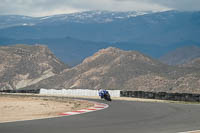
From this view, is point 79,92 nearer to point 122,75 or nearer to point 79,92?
point 79,92

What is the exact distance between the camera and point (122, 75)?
14125 cm

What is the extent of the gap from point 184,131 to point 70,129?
159 inches

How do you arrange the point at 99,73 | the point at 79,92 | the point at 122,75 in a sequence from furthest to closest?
1. the point at 99,73
2. the point at 122,75
3. the point at 79,92

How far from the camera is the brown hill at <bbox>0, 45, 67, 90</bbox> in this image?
164m

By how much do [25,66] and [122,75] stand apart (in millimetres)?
51216

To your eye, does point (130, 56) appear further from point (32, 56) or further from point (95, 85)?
point (32, 56)

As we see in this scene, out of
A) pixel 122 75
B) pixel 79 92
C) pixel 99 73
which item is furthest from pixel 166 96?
pixel 99 73

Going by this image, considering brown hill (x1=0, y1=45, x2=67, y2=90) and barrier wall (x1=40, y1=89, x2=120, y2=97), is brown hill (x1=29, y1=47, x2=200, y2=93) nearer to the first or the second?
brown hill (x1=0, y1=45, x2=67, y2=90)

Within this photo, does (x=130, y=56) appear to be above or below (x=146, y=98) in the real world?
above

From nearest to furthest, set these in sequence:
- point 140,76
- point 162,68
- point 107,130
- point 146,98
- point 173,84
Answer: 1. point 107,130
2. point 146,98
3. point 173,84
4. point 140,76
5. point 162,68

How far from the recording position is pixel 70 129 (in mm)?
15797

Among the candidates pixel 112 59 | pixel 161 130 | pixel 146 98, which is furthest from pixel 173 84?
pixel 161 130

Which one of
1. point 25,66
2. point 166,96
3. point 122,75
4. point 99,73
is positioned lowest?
point 166,96

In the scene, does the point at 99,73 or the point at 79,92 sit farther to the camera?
the point at 99,73
